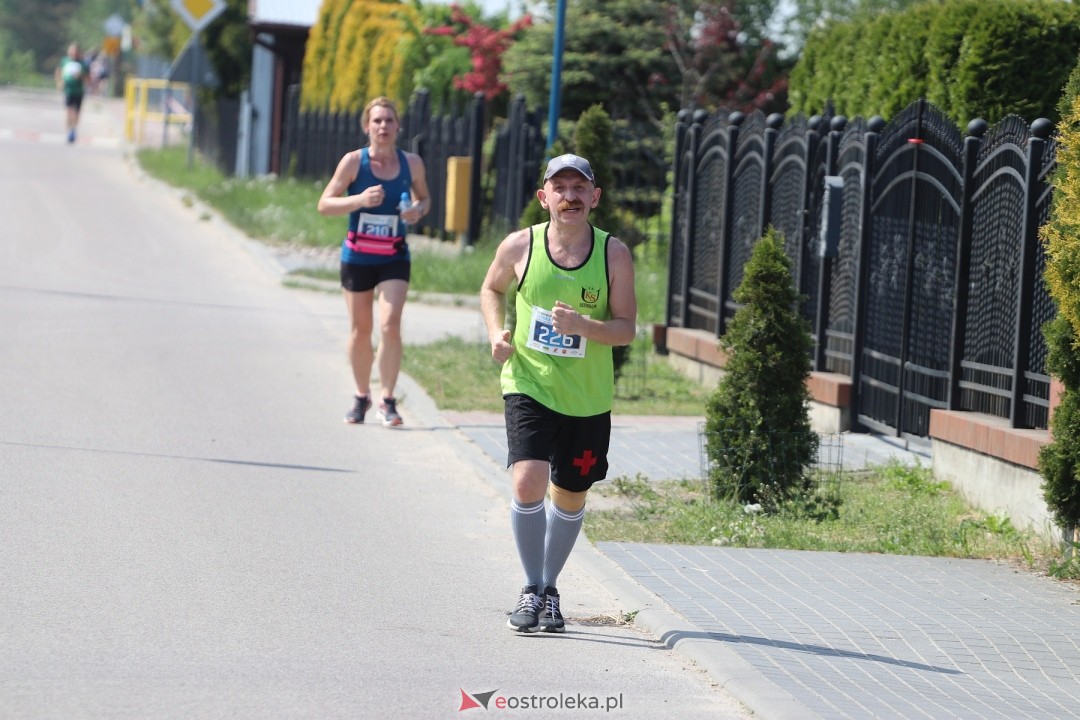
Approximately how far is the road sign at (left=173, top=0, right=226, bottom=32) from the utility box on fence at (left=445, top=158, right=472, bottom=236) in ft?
25.9

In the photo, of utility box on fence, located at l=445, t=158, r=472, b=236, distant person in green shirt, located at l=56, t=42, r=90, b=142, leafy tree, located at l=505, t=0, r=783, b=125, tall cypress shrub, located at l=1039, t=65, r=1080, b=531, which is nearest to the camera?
tall cypress shrub, located at l=1039, t=65, r=1080, b=531

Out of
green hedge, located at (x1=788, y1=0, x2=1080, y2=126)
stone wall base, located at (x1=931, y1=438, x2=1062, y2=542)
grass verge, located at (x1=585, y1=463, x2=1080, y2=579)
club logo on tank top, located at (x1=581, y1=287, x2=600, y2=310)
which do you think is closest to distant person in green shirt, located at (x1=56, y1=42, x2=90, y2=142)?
green hedge, located at (x1=788, y1=0, x2=1080, y2=126)

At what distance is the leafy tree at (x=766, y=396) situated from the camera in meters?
9.32

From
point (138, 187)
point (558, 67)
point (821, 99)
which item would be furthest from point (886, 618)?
point (138, 187)

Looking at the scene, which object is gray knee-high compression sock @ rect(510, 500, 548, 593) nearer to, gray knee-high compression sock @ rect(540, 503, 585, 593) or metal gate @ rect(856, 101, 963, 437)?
gray knee-high compression sock @ rect(540, 503, 585, 593)

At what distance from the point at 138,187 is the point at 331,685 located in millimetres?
26317

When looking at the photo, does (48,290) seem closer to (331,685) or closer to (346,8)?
(331,685)

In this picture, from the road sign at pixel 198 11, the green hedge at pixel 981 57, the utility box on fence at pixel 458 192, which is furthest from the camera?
the road sign at pixel 198 11

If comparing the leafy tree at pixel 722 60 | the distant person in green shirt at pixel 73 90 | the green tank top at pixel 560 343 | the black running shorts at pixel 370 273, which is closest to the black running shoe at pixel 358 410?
the black running shorts at pixel 370 273

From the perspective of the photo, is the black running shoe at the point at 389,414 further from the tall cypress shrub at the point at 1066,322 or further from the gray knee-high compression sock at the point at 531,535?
the gray knee-high compression sock at the point at 531,535

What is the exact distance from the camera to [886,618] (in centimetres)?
713

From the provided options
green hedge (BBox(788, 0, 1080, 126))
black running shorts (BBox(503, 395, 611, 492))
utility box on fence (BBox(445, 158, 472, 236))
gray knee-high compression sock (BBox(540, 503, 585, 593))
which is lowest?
gray knee-high compression sock (BBox(540, 503, 585, 593))

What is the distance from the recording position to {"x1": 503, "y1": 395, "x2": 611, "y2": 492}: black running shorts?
6641 mm

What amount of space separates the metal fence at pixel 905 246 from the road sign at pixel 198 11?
1507cm
